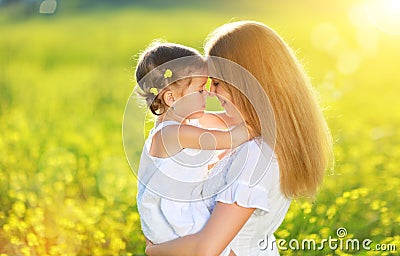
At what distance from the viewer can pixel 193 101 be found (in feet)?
8.59

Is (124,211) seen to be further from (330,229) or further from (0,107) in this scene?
(0,107)

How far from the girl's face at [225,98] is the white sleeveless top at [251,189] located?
11 centimetres

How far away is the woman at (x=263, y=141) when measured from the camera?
2.15m

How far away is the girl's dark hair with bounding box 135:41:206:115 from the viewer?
2.64 metres

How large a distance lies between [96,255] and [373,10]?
20.0ft

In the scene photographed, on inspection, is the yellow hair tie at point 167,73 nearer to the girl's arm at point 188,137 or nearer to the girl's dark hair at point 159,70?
the girl's dark hair at point 159,70

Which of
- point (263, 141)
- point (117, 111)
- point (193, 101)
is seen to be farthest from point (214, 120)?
point (117, 111)

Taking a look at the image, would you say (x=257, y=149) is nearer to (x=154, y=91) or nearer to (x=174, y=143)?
(x=174, y=143)

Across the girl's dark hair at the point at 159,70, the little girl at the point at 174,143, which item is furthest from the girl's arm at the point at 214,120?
the girl's dark hair at the point at 159,70

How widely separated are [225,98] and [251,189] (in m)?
0.30

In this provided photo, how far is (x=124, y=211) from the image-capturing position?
3982mm

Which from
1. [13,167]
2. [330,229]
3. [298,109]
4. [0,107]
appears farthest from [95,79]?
[298,109]

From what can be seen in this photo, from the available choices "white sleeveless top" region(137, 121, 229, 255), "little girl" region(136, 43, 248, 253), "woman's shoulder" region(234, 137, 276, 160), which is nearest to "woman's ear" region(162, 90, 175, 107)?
"little girl" region(136, 43, 248, 253)

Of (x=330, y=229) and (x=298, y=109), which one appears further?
(x=330, y=229)
